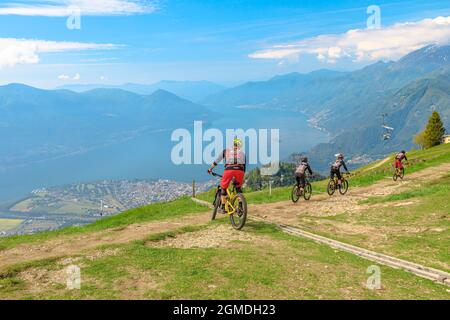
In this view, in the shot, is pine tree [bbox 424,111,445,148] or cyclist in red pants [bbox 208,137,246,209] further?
pine tree [bbox 424,111,445,148]

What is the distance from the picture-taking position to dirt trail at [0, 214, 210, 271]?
12.9 m

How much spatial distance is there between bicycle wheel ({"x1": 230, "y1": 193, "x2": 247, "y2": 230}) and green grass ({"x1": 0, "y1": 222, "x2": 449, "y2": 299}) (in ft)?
8.07

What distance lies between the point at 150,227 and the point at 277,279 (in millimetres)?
9147

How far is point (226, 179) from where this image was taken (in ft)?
52.2

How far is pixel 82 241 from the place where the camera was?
15156mm

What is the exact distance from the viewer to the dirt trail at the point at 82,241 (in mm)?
12948

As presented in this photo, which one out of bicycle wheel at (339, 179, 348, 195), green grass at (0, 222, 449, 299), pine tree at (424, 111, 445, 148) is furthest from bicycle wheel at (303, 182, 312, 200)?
pine tree at (424, 111, 445, 148)

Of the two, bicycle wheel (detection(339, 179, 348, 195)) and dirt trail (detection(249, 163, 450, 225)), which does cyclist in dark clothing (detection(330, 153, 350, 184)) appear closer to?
bicycle wheel (detection(339, 179, 348, 195))

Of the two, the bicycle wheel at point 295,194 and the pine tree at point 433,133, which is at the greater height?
the pine tree at point 433,133

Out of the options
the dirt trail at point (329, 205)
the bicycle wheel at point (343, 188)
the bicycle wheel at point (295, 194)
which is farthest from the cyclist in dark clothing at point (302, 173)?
the bicycle wheel at point (343, 188)

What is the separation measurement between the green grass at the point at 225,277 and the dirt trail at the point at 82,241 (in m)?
1.57

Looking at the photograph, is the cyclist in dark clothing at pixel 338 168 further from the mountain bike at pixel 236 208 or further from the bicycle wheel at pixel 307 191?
the mountain bike at pixel 236 208

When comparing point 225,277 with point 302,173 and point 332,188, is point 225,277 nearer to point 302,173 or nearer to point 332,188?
point 302,173

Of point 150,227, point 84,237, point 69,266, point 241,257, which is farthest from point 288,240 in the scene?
point 84,237
